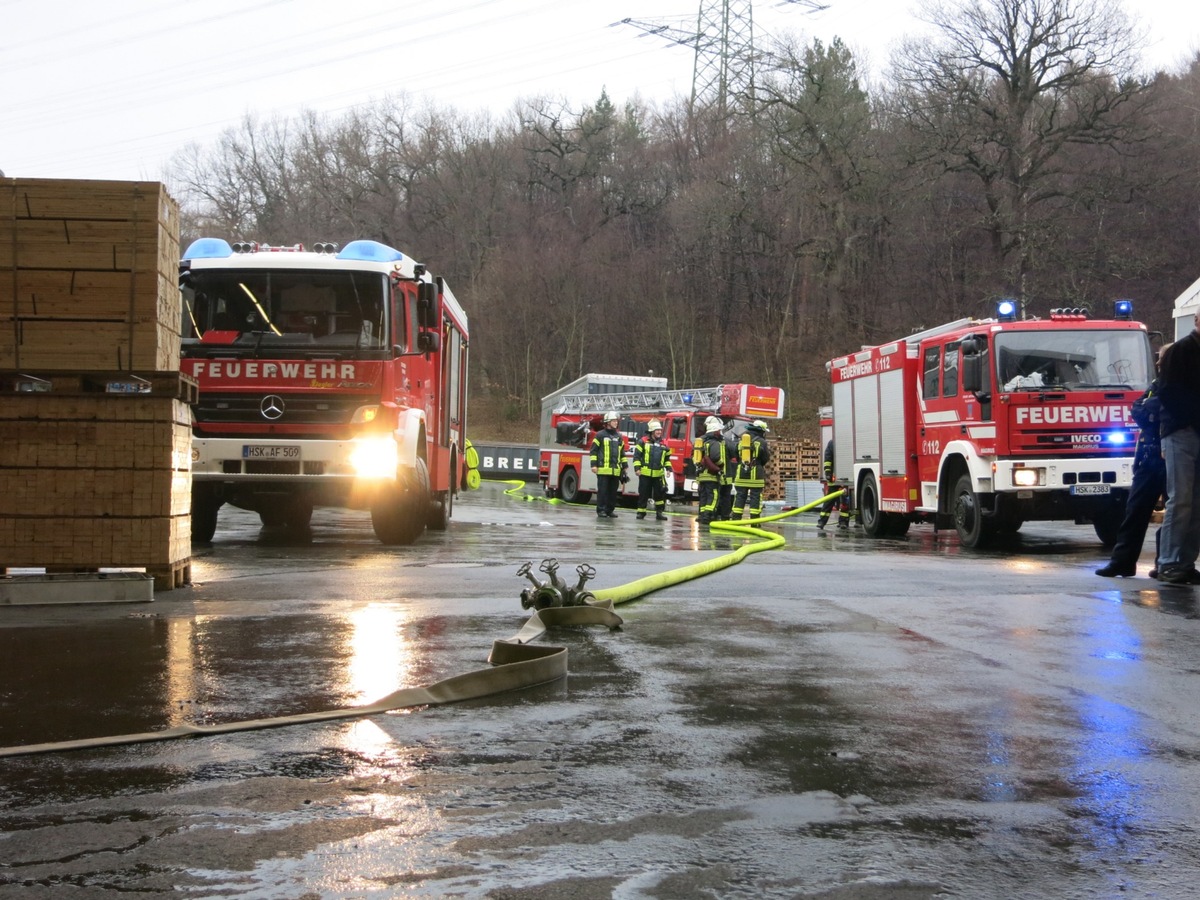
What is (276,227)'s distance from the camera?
62531 mm

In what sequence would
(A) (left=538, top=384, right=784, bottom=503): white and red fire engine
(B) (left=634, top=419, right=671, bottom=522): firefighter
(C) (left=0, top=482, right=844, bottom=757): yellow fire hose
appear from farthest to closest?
(A) (left=538, top=384, right=784, bottom=503): white and red fire engine < (B) (left=634, top=419, right=671, bottom=522): firefighter < (C) (left=0, top=482, right=844, bottom=757): yellow fire hose

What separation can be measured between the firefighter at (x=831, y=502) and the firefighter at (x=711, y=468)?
169 centimetres

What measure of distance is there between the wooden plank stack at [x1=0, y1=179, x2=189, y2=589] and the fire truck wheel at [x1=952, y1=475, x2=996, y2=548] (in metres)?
9.56

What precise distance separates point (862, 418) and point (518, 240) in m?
44.8

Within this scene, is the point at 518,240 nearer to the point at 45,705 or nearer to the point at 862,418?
the point at 862,418

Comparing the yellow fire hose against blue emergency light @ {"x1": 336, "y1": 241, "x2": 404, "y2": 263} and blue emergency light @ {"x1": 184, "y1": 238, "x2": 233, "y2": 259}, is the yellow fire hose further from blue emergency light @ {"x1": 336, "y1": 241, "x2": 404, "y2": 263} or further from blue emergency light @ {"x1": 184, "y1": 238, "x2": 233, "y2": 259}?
blue emergency light @ {"x1": 184, "y1": 238, "x2": 233, "y2": 259}

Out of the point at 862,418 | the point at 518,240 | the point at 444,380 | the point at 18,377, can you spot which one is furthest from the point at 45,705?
the point at 518,240

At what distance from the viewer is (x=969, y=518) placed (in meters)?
A: 15.1

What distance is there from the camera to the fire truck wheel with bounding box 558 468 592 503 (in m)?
31.1

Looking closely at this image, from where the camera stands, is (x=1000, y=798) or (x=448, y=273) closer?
(x=1000, y=798)

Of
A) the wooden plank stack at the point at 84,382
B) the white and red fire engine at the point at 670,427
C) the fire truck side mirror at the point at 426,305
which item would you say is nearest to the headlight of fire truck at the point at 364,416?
the fire truck side mirror at the point at 426,305

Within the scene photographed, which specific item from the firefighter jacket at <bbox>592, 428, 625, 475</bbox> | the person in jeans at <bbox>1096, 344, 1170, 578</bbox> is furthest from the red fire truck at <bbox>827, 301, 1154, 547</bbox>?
the firefighter jacket at <bbox>592, 428, 625, 475</bbox>

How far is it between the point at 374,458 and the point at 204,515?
2.40 meters

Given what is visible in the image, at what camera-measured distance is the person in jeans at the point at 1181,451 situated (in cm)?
866
